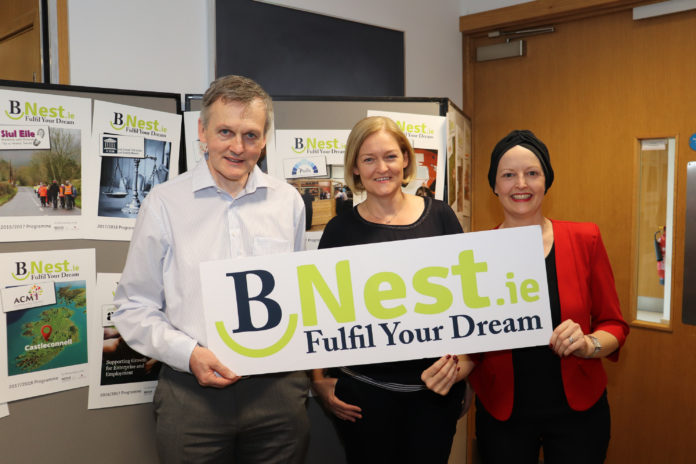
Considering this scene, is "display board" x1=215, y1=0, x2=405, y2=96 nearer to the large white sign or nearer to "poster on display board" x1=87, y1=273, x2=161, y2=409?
"poster on display board" x1=87, y1=273, x2=161, y2=409

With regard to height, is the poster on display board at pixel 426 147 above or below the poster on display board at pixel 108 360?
above

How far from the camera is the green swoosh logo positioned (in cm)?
132

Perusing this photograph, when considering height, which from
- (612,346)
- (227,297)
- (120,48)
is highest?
(120,48)

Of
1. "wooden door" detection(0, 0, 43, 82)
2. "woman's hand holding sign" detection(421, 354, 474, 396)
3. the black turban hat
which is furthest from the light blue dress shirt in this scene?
"wooden door" detection(0, 0, 43, 82)

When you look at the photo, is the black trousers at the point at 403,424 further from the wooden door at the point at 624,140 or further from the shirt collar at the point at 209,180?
the wooden door at the point at 624,140

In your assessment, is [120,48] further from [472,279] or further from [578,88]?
[578,88]

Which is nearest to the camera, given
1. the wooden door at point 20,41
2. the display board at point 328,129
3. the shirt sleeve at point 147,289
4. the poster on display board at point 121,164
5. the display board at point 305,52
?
the shirt sleeve at point 147,289

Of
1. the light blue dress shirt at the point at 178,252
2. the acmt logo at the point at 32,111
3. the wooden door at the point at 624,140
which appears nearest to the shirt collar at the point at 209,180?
the light blue dress shirt at the point at 178,252

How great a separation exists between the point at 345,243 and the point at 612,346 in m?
0.76

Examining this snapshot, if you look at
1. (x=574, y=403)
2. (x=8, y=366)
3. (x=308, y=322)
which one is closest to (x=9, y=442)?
(x=8, y=366)

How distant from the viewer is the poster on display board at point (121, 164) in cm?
172

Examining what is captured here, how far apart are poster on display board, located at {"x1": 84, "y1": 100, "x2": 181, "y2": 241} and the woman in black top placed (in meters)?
0.68

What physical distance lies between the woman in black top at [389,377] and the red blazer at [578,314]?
0.32ft

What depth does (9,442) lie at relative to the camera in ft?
5.24
